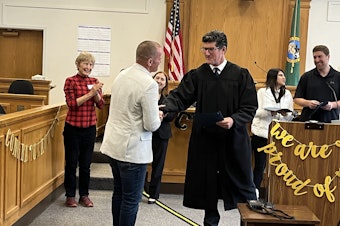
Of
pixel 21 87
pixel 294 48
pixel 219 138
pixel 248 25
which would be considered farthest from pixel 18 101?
pixel 294 48

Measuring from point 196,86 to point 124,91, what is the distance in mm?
479

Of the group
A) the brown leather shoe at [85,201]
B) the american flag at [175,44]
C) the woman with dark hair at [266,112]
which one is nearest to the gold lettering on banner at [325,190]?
the woman with dark hair at [266,112]

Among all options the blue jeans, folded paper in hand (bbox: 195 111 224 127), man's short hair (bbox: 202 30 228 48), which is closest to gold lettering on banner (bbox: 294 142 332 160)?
folded paper in hand (bbox: 195 111 224 127)

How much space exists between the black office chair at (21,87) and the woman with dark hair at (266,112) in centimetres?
333

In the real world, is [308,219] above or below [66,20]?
below

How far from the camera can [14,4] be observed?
25.2 feet

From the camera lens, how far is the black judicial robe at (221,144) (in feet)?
9.39

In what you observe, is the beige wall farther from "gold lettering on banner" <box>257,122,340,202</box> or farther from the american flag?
"gold lettering on banner" <box>257,122,340,202</box>

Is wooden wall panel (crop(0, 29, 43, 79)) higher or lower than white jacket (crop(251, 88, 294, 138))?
higher

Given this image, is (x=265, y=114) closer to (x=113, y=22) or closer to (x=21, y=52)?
(x=113, y=22)

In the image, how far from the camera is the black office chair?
6.28 m

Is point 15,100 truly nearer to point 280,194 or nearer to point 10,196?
point 10,196

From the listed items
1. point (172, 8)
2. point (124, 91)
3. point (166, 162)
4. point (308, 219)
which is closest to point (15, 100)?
point (166, 162)

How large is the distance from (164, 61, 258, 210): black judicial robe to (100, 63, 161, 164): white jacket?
0.68 feet
